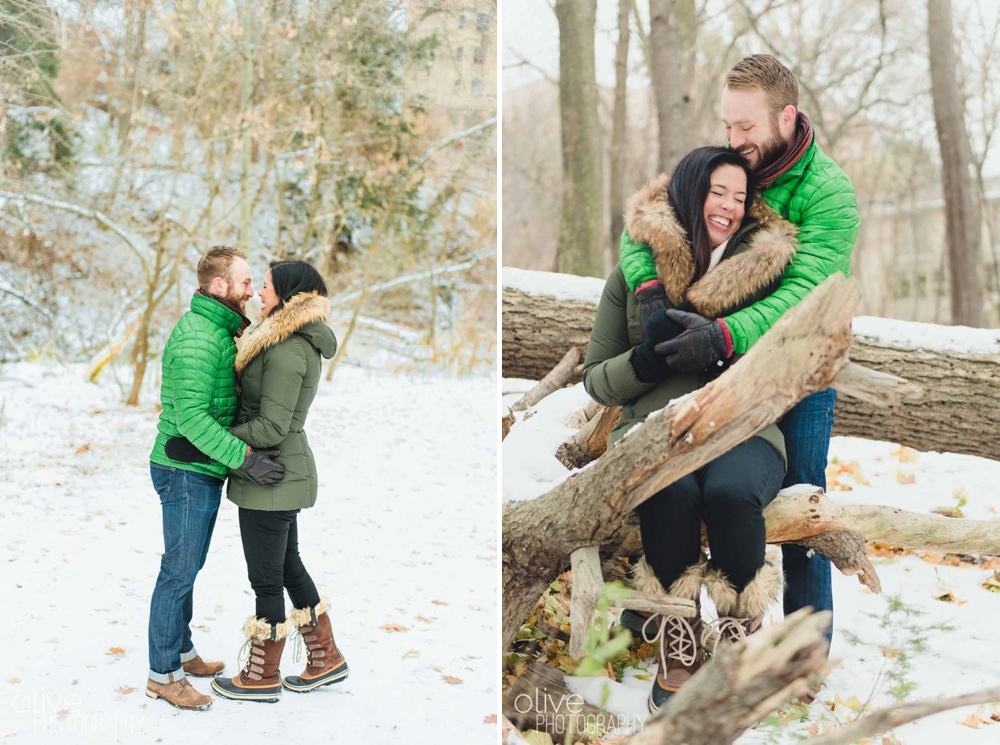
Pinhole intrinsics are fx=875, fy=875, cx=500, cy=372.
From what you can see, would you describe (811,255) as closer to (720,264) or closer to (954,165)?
(720,264)

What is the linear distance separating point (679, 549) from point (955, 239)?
14.4ft

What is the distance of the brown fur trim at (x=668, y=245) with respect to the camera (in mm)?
2348

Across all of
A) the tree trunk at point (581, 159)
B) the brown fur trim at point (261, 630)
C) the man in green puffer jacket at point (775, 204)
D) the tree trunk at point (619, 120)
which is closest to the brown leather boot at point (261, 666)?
the brown fur trim at point (261, 630)

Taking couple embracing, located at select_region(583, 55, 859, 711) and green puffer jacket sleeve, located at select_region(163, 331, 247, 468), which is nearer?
couple embracing, located at select_region(583, 55, 859, 711)

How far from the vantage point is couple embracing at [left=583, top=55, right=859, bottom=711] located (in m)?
2.27

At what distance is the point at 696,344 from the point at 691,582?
623 mm

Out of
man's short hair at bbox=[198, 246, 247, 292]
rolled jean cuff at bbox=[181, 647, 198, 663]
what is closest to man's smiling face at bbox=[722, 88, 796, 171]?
man's short hair at bbox=[198, 246, 247, 292]

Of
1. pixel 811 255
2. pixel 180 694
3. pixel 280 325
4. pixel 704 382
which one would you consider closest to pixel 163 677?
pixel 180 694

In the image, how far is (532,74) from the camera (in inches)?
180

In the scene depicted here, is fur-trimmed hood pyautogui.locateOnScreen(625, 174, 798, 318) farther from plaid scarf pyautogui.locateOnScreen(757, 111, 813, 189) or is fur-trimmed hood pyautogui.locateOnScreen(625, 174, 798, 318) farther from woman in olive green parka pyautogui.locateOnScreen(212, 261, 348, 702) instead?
woman in olive green parka pyautogui.locateOnScreen(212, 261, 348, 702)

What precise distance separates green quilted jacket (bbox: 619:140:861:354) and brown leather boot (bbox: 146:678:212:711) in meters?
1.93

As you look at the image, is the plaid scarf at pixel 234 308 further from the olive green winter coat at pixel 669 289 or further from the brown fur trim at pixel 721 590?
the brown fur trim at pixel 721 590

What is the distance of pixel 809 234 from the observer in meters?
2.33

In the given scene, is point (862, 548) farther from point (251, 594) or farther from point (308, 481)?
point (251, 594)
